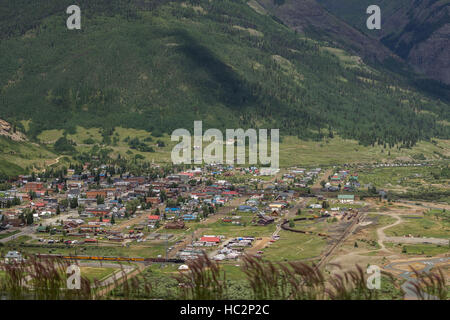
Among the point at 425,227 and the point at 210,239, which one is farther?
the point at 425,227

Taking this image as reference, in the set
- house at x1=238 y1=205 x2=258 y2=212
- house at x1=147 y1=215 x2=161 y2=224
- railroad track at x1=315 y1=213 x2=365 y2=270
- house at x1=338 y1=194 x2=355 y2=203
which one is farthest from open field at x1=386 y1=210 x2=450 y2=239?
house at x1=147 y1=215 x2=161 y2=224

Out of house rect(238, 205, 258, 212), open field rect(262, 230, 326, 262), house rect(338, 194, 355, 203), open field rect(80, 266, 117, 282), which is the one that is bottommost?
open field rect(80, 266, 117, 282)

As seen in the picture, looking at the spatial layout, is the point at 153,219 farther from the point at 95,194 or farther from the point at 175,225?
the point at 95,194

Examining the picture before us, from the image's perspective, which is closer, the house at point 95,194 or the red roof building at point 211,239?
the red roof building at point 211,239

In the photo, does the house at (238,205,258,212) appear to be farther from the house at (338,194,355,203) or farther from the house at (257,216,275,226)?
the house at (338,194,355,203)

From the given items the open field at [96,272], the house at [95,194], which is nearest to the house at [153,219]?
the house at [95,194]

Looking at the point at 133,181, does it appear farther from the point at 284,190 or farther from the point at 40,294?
the point at 40,294

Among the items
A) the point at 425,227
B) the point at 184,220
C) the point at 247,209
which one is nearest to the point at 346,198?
the point at 247,209

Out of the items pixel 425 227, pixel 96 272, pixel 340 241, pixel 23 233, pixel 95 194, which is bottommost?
pixel 96 272

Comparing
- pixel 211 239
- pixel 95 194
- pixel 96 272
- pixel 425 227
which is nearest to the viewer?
pixel 96 272

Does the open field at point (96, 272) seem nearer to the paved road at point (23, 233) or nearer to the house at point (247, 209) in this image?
the paved road at point (23, 233)
